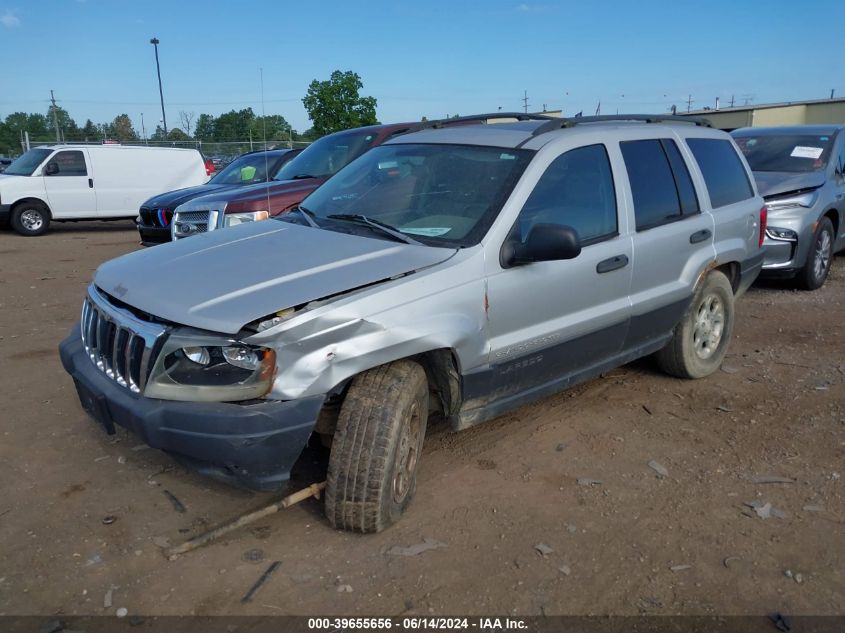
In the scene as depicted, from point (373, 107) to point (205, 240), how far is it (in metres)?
30.6

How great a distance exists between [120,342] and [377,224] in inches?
55.6

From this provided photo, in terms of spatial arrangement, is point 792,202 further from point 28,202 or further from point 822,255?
point 28,202

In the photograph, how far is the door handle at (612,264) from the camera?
4.12 m

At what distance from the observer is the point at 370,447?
3.19m

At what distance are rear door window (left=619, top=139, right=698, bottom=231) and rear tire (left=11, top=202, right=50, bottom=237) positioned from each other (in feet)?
44.3

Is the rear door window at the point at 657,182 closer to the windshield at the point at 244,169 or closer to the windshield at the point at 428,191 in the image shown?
the windshield at the point at 428,191

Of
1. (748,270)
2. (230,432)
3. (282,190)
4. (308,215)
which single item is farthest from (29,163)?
(230,432)

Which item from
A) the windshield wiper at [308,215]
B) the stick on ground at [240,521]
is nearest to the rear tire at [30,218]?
the windshield wiper at [308,215]

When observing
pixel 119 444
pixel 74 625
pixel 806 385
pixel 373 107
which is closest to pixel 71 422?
pixel 119 444

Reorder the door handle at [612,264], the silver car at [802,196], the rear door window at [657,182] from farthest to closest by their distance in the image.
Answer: the silver car at [802,196]
the rear door window at [657,182]
the door handle at [612,264]

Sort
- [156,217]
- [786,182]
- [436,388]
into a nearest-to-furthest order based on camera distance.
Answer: [436,388]
[786,182]
[156,217]

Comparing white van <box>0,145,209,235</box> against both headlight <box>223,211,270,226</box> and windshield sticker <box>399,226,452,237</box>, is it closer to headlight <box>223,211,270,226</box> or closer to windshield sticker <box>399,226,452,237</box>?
headlight <box>223,211,270,226</box>

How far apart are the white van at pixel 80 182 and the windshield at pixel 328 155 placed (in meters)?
7.97

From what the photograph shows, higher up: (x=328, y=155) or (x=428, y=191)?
(x=328, y=155)
